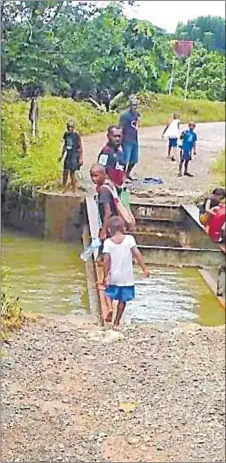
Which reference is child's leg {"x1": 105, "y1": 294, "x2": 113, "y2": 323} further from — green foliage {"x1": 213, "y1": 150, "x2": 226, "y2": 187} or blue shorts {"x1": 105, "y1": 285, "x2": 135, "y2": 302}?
green foliage {"x1": 213, "y1": 150, "x2": 226, "y2": 187}

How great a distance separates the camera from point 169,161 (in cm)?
82

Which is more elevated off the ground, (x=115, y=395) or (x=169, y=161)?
(x=169, y=161)

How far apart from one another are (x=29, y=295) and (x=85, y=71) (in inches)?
10.9

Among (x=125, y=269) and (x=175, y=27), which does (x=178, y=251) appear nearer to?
(x=125, y=269)

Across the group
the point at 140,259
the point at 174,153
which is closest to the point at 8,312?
the point at 140,259

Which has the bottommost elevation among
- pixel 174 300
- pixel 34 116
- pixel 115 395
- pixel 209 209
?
pixel 115 395

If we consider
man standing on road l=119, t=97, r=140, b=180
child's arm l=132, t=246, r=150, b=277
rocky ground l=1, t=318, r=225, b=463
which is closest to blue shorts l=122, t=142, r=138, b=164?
man standing on road l=119, t=97, r=140, b=180

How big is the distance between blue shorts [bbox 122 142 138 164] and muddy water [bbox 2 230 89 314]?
0.12 metres

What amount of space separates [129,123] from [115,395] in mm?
323

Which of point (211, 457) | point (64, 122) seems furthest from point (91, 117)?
point (211, 457)

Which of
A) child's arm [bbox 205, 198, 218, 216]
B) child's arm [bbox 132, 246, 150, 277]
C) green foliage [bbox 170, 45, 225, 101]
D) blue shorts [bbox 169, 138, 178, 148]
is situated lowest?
child's arm [bbox 132, 246, 150, 277]

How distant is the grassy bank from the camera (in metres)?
0.80

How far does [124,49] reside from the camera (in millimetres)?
803

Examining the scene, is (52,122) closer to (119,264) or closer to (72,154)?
(72,154)
